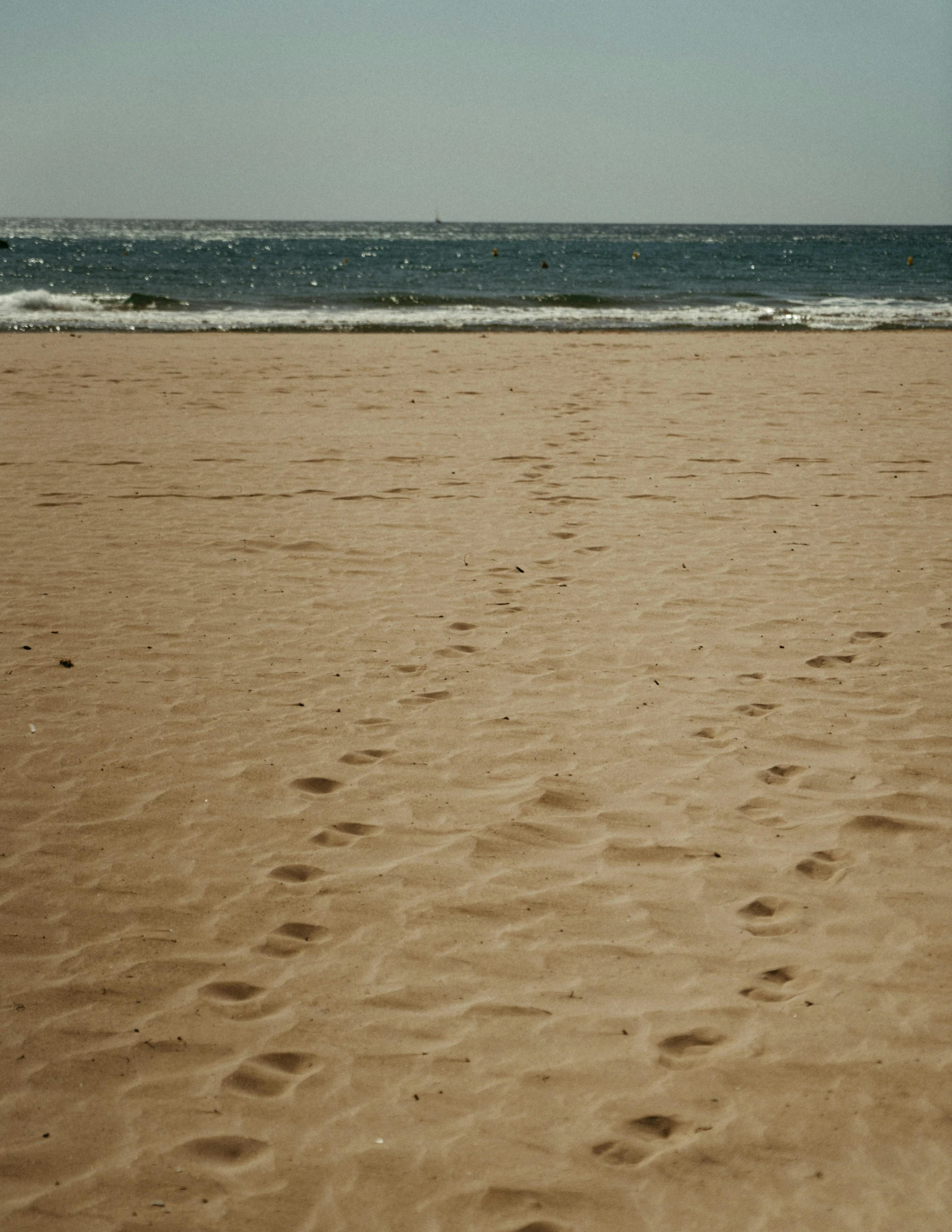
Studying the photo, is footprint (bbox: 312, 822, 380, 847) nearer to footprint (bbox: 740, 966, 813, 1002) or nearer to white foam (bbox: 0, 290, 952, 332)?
footprint (bbox: 740, 966, 813, 1002)

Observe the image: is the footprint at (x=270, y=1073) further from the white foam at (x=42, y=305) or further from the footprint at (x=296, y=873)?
the white foam at (x=42, y=305)

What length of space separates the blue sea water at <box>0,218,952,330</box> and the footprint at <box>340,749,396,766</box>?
17.7m

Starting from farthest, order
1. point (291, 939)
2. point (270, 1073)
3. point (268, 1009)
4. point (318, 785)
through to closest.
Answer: point (318, 785) → point (291, 939) → point (268, 1009) → point (270, 1073)

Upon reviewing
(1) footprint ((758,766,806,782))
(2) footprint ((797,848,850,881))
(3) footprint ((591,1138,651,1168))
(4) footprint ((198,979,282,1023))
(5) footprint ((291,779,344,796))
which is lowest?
(3) footprint ((591,1138,651,1168))

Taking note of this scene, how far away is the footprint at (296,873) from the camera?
10.1 ft

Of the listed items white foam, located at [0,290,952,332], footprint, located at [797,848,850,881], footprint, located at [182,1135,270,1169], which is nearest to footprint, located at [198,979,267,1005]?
footprint, located at [182,1135,270,1169]

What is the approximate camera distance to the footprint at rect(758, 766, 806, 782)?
355cm

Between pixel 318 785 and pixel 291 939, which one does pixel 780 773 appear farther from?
pixel 291 939

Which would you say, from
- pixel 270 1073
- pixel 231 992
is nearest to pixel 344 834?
pixel 231 992

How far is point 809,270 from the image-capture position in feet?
149

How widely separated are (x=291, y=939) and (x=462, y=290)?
31.2 metres

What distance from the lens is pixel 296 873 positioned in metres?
3.10

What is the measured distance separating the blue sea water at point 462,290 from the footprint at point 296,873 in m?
18.4


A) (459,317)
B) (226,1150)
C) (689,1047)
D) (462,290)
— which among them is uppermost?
(462,290)
